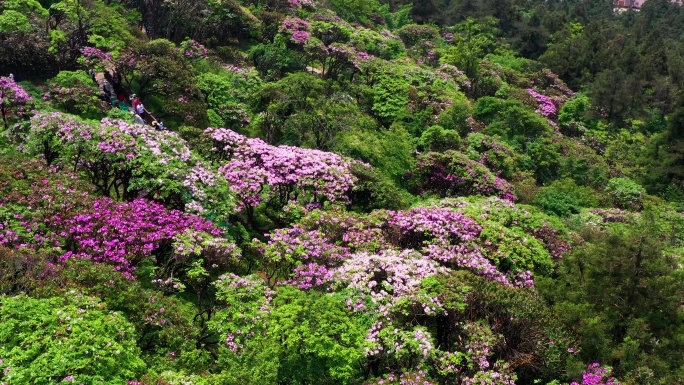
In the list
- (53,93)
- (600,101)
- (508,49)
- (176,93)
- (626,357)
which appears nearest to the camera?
(626,357)

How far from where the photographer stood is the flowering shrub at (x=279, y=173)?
2094 cm

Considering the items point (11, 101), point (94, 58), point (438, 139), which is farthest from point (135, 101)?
point (438, 139)

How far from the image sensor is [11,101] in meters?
22.2

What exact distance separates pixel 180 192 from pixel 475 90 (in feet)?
135

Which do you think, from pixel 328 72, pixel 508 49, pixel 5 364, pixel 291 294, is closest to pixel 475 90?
pixel 328 72

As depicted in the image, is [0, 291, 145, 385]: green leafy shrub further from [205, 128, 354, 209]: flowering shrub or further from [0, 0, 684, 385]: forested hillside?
[205, 128, 354, 209]: flowering shrub

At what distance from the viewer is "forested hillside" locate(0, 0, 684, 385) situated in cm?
1187

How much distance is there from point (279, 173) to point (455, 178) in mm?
11301

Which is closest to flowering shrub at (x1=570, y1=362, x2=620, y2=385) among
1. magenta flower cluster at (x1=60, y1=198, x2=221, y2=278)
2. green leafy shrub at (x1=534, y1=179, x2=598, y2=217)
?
magenta flower cluster at (x1=60, y1=198, x2=221, y2=278)

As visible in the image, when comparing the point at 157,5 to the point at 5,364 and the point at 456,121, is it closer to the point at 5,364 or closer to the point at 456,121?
the point at 456,121

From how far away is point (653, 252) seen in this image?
1455cm

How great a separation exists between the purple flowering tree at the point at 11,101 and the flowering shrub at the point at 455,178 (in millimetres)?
21005

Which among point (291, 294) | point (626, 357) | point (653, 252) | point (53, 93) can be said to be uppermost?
point (653, 252)

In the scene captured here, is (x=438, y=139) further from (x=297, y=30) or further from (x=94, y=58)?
(x=94, y=58)
